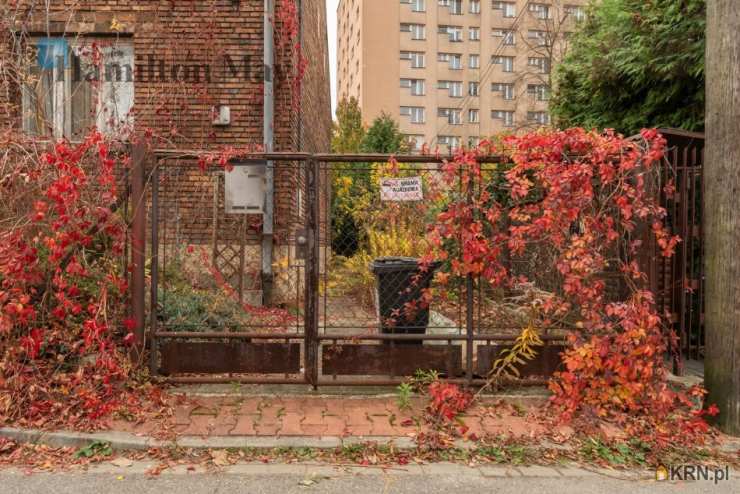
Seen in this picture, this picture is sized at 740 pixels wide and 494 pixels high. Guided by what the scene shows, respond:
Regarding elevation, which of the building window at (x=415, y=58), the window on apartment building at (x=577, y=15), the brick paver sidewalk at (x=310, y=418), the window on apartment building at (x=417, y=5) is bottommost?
the brick paver sidewalk at (x=310, y=418)

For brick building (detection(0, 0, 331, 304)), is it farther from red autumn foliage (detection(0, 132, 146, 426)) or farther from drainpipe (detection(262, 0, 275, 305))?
red autumn foliage (detection(0, 132, 146, 426))

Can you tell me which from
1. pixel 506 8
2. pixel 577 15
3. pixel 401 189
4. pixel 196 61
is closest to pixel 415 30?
pixel 506 8

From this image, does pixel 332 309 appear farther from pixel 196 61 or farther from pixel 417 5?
pixel 417 5

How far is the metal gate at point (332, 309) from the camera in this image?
15.5 ft

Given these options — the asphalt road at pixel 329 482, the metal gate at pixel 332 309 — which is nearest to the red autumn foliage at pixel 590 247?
the metal gate at pixel 332 309

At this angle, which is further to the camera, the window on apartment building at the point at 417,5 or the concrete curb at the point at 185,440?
the window on apartment building at the point at 417,5

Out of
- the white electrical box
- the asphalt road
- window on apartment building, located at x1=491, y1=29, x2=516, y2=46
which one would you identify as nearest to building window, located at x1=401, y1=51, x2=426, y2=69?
window on apartment building, located at x1=491, y1=29, x2=516, y2=46

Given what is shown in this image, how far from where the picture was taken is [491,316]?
5066 millimetres

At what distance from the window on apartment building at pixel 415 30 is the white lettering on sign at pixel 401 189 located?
40.7 meters

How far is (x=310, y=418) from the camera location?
4.30 metres

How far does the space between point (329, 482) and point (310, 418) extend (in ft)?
3.08

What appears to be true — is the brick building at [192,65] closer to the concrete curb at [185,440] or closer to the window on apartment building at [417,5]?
the concrete curb at [185,440]

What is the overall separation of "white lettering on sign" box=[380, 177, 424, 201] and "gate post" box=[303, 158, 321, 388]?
0.61 meters

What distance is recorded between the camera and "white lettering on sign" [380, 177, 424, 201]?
471cm
